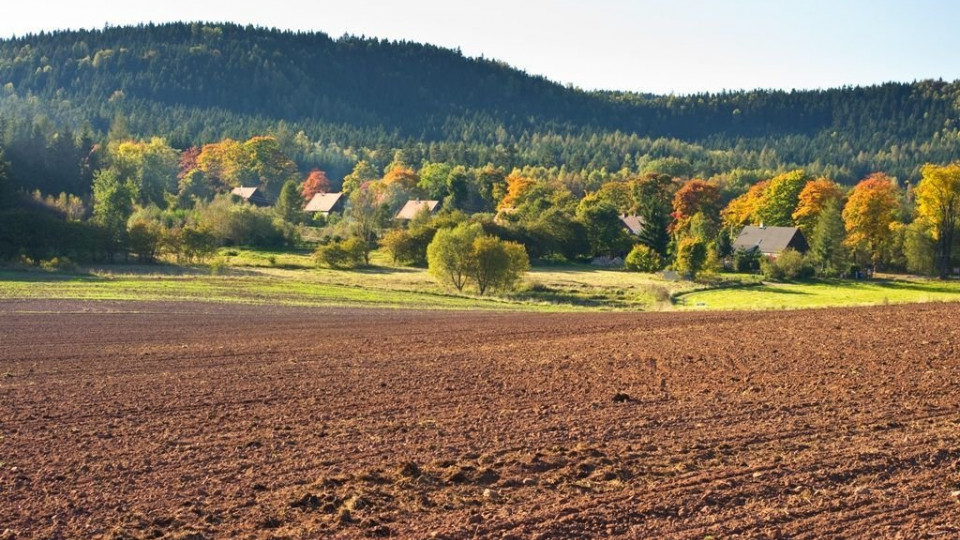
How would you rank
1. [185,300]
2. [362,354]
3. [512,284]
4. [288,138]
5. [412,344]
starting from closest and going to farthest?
[362,354]
[412,344]
[185,300]
[512,284]
[288,138]

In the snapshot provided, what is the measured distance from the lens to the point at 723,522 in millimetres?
11109

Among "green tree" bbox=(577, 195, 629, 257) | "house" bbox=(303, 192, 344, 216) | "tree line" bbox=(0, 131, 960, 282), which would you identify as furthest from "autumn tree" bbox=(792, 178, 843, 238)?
"house" bbox=(303, 192, 344, 216)

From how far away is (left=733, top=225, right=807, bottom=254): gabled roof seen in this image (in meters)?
91.4

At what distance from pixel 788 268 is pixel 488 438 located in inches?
2561

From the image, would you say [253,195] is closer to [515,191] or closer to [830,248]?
[515,191]

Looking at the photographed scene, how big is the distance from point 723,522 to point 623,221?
104m

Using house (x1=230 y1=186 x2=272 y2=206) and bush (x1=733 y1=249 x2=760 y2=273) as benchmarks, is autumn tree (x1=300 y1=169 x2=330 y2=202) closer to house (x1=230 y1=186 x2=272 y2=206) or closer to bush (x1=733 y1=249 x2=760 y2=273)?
house (x1=230 y1=186 x2=272 y2=206)

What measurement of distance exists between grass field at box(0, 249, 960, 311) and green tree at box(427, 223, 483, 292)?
1.15 meters

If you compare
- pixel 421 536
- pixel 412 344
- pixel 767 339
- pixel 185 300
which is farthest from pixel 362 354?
pixel 185 300

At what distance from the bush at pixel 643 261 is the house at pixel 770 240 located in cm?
884

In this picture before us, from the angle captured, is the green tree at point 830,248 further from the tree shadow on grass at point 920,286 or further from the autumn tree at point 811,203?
the autumn tree at point 811,203

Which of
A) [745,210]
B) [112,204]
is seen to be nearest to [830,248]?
[745,210]

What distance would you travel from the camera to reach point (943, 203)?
76812 mm

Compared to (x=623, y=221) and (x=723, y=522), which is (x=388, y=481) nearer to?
(x=723, y=522)
